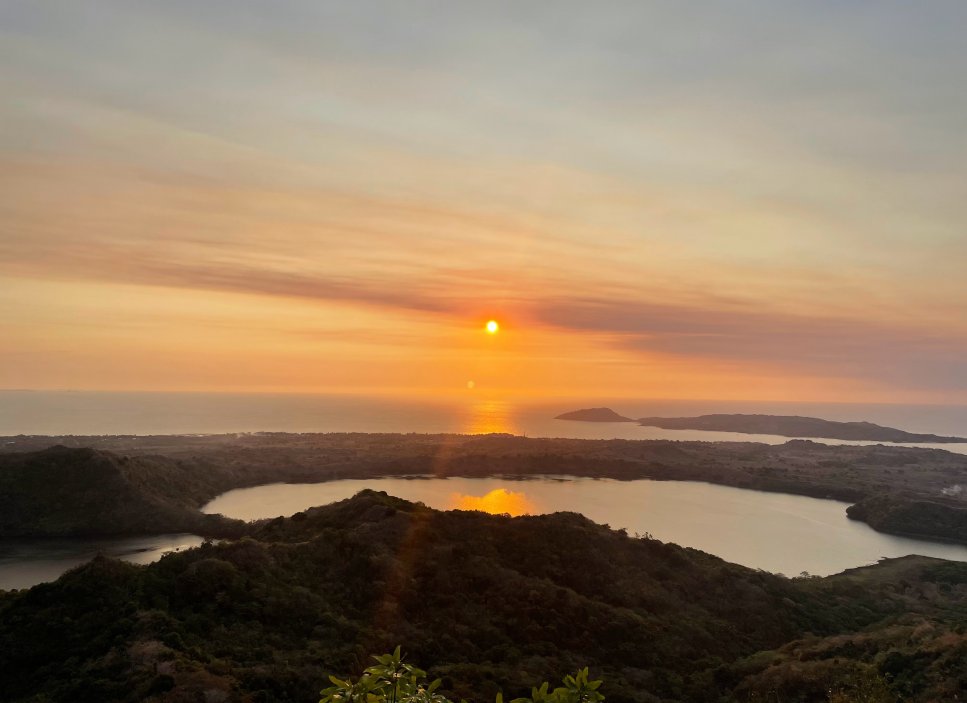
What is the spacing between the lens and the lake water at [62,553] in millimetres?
62594

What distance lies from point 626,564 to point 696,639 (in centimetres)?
1068

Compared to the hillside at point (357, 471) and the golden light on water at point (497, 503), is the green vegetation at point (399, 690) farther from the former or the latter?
the golden light on water at point (497, 503)

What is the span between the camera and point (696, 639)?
127 ft

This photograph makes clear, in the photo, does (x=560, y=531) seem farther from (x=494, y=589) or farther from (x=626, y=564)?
(x=494, y=589)

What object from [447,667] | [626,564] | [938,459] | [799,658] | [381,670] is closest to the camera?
[381,670]

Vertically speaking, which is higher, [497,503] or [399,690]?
[399,690]

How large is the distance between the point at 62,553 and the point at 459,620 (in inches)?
2409

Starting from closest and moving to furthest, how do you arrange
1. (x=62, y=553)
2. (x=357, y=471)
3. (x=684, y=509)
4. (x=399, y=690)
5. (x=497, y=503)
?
(x=399, y=690) → (x=62, y=553) → (x=684, y=509) → (x=497, y=503) → (x=357, y=471)

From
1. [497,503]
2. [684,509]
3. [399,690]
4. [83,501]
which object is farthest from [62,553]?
[684,509]

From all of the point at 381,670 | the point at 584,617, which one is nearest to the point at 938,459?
the point at 584,617

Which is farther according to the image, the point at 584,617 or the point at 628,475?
the point at 628,475

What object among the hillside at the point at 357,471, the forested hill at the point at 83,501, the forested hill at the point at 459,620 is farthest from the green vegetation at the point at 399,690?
the hillside at the point at 357,471

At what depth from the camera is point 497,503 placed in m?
117

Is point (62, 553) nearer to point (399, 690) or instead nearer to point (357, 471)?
point (357, 471)
